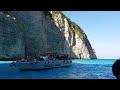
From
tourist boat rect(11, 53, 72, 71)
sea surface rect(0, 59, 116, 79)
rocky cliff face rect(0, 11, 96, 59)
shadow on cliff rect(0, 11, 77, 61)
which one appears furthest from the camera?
rocky cliff face rect(0, 11, 96, 59)

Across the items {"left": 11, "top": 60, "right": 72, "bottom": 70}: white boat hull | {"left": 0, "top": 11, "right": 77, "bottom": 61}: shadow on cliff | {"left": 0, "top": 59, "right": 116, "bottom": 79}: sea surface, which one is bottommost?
{"left": 0, "top": 59, "right": 116, "bottom": 79}: sea surface

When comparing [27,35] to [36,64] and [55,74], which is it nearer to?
[36,64]

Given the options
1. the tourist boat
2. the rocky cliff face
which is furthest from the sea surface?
the rocky cliff face

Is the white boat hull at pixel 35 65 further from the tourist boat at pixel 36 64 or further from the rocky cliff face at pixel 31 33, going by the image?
Answer: the rocky cliff face at pixel 31 33

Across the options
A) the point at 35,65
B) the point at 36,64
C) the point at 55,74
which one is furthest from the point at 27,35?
the point at 55,74

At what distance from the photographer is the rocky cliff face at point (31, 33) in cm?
6062

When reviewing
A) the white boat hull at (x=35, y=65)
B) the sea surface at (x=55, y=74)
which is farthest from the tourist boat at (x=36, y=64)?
the sea surface at (x=55, y=74)

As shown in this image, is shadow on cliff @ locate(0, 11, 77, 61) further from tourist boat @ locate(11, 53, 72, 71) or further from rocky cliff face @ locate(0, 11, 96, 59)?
tourist boat @ locate(11, 53, 72, 71)

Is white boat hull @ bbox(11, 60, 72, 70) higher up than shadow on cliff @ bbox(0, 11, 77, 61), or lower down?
lower down

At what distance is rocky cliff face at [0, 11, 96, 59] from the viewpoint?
60625mm

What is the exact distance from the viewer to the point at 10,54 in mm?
61875

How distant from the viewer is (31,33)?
6500 cm
